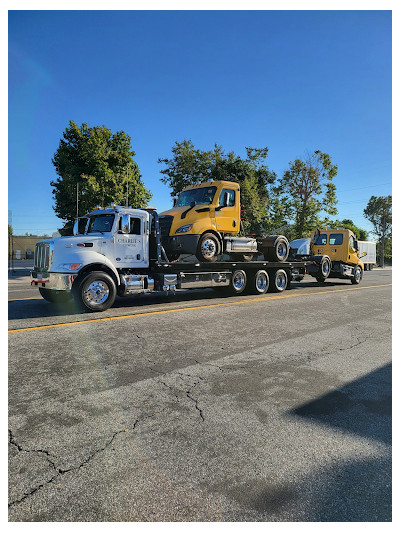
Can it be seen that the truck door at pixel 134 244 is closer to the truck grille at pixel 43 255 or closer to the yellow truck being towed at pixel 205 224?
the yellow truck being towed at pixel 205 224

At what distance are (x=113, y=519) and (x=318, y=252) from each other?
58.3 feet

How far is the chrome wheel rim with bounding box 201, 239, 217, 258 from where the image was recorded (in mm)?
10527

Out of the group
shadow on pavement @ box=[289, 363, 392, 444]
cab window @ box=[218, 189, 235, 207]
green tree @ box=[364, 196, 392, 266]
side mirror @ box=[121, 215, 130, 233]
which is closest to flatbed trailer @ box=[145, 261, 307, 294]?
side mirror @ box=[121, 215, 130, 233]

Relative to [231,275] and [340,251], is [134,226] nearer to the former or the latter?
[231,275]

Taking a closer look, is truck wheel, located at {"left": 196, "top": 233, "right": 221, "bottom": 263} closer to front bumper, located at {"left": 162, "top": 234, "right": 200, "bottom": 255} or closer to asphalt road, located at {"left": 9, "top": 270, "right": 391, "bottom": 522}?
front bumper, located at {"left": 162, "top": 234, "right": 200, "bottom": 255}

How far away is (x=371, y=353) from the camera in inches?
213

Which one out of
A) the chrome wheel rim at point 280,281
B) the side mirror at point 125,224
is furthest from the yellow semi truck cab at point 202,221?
the chrome wheel rim at point 280,281

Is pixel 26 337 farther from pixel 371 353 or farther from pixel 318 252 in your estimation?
pixel 318 252

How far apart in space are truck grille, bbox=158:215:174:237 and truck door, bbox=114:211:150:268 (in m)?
0.85

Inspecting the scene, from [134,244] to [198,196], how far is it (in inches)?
117

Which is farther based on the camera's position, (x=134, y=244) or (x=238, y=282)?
(x=238, y=282)

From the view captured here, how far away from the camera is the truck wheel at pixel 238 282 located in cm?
1145

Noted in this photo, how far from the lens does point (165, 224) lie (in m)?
10.6

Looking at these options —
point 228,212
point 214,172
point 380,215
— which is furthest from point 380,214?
point 228,212
